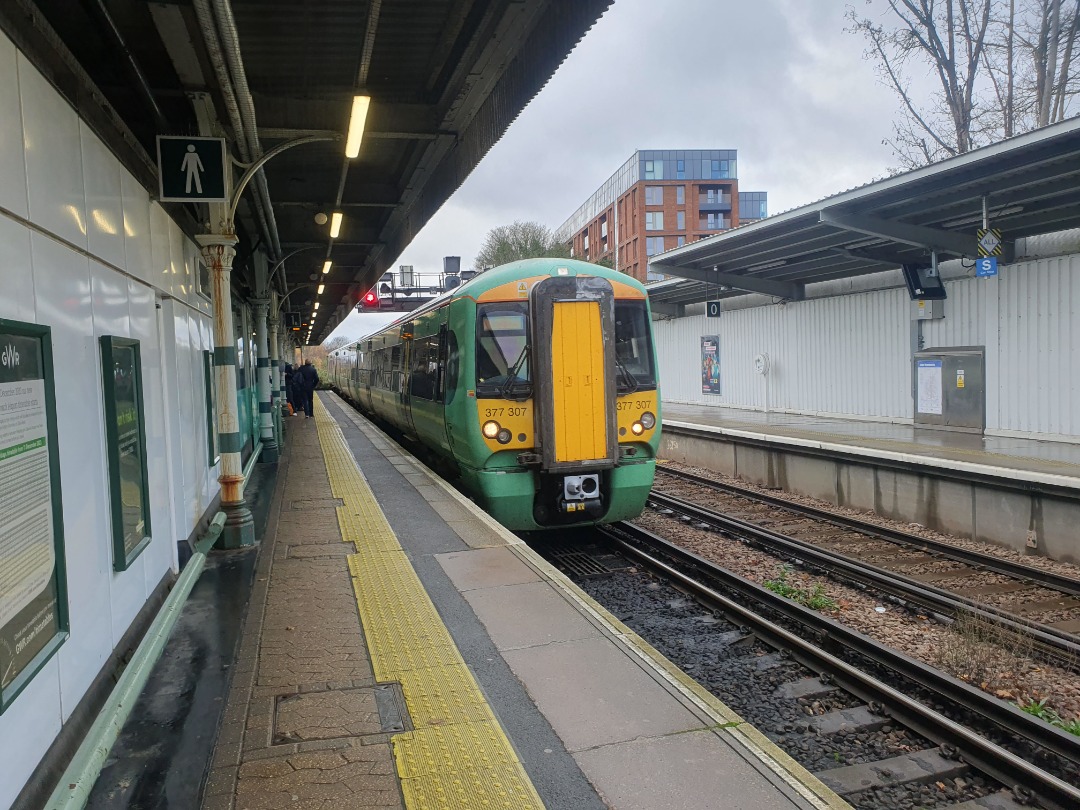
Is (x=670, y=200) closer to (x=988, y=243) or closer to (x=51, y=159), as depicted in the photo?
(x=988, y=243)

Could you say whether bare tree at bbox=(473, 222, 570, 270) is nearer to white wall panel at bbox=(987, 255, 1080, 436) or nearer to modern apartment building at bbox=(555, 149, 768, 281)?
modern apartment building at bbox=(555, 149, 768, 281)

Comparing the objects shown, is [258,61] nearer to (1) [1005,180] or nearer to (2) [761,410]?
(1) [1005,180]

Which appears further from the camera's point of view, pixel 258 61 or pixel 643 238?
pixel 643 238

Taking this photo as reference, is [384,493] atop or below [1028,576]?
atop

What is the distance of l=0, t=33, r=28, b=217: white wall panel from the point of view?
2.74 meters

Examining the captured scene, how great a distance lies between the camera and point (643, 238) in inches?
2251

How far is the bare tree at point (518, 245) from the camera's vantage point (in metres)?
42.6

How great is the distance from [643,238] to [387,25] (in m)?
53.2

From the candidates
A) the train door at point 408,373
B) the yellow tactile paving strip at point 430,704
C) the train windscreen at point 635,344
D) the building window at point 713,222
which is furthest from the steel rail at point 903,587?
the building window at point 713,222

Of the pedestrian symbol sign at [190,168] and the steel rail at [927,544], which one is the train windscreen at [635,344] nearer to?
the steel rail at [927,544]

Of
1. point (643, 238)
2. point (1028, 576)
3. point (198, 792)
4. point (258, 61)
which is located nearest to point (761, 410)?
point (1028, 576)

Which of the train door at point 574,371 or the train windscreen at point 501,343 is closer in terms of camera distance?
the train door at point 574,371

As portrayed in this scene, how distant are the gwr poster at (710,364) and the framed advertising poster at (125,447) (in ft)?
57.8

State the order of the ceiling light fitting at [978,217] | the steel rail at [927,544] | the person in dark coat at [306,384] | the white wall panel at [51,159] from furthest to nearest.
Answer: the person in dark coat at [306,384] → the ceiling light fitting at [978,217] → the steel rail at [927,544] → the white wall panel at [51,159]
